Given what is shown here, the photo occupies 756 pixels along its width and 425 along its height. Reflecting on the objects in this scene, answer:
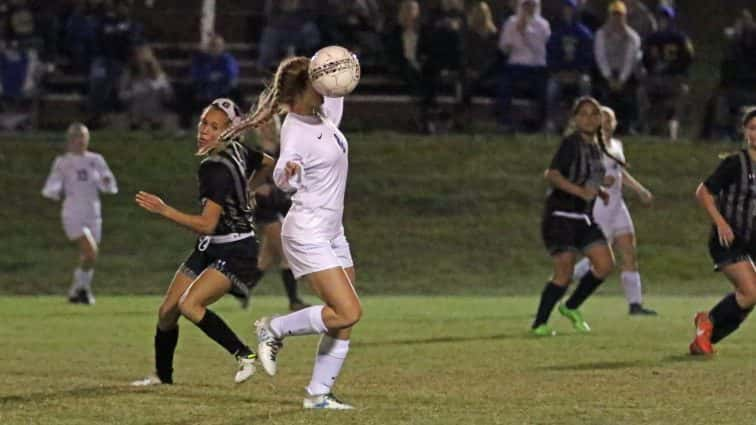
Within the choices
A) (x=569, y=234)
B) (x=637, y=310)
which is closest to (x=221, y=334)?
(x=569, y=234)

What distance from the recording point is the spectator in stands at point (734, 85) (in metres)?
29.3

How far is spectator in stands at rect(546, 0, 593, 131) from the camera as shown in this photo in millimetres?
28266

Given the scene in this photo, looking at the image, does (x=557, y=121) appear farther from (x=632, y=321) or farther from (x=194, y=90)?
(x=632, y=321)

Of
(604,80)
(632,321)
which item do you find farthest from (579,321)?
(604,80)

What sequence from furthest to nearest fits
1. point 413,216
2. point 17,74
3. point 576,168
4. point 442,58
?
point 17,74, point 442,58, point 413,216, point 576,168

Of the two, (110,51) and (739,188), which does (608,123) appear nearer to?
(739,188)

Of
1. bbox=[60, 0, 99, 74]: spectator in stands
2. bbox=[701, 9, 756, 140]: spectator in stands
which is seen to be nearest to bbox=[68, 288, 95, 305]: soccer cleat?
bbox=[60, 0, 99, 74]: spectator in stands

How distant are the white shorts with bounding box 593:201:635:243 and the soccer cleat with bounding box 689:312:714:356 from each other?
4.89m

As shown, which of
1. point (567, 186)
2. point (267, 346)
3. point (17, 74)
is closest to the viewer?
point (267, 346)

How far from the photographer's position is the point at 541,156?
29125 millimetres

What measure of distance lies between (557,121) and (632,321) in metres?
11.6

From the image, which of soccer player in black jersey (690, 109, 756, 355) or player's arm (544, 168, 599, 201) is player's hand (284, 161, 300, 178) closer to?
soccer player in black jersey (690, 109, 756, 355)

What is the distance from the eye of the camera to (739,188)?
1334 cm

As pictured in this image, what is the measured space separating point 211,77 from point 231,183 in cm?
1804
